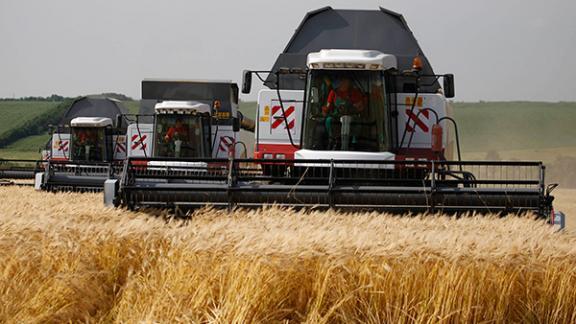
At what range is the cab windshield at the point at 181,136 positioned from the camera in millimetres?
17719

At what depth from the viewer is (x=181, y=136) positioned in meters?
17.9

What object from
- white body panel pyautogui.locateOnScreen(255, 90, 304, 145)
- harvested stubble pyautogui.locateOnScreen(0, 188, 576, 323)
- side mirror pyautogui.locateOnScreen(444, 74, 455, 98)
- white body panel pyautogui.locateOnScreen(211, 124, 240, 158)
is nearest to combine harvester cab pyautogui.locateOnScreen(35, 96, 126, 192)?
white body panel pyautogui.locateOnScreen(211, 124, 240, 158)

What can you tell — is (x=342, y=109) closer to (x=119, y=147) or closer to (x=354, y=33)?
(x=354, y=33)

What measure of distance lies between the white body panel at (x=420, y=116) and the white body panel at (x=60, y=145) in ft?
54.3

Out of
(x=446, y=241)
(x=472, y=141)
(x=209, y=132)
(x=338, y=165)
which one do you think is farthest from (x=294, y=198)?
(x=472, y=141)

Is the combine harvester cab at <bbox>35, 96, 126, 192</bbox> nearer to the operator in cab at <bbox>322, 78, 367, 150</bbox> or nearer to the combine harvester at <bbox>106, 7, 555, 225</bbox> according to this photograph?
the combine harvester at <bbox>106, 7, 555, 225</bbox>

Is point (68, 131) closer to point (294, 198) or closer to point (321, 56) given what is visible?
point (321, 56)

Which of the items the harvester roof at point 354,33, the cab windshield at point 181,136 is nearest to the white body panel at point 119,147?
the cab windshield at point 181,136

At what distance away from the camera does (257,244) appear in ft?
15.5

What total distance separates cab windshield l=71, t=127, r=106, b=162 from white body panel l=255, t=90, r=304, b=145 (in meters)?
13.8

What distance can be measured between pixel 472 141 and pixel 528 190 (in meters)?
65.4

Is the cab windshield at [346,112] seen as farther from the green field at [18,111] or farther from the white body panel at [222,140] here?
the green field at [18,111]

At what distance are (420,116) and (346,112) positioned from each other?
1.13m

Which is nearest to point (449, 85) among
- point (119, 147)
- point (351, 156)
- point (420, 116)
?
point (420, 116)
